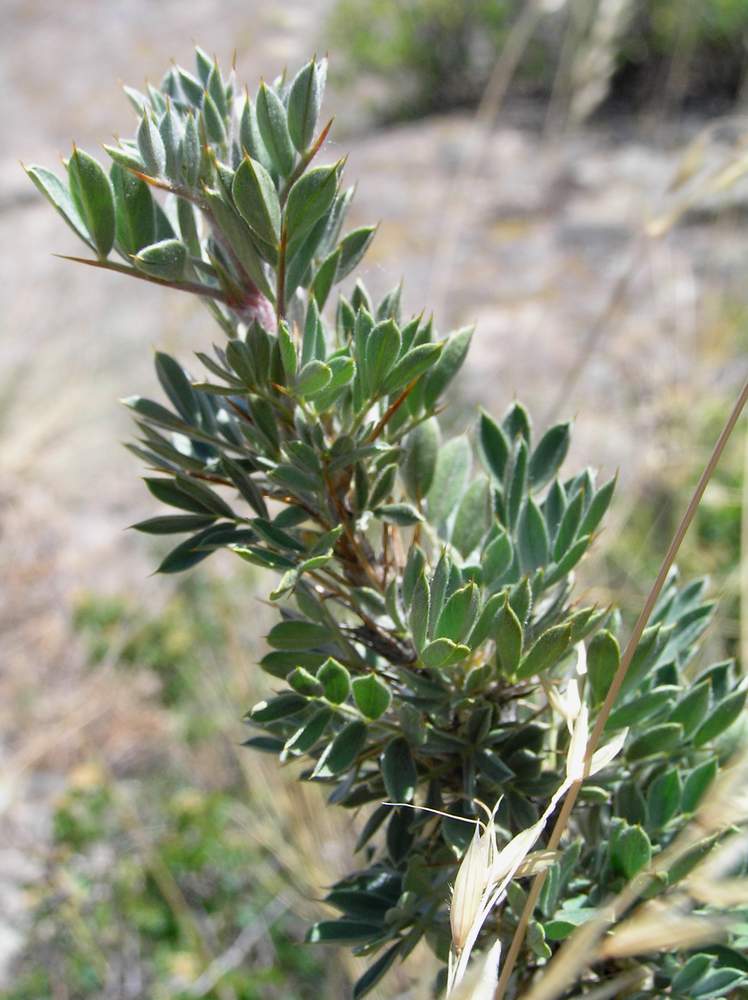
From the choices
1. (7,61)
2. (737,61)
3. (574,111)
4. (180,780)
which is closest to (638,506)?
(574,111)

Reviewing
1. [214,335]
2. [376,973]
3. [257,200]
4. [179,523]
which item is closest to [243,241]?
[257,200]

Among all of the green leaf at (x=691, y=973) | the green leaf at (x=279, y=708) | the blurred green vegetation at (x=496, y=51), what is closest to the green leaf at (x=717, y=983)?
the green leaf at (x=691, y=973)

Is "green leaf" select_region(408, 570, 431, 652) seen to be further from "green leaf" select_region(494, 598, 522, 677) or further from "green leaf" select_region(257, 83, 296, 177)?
"green leaf" select_region(257, 83, 296, 177)

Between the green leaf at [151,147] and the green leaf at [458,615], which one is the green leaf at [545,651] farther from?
the green leaf at [151,147]

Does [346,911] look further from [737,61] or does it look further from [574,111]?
[737,61]

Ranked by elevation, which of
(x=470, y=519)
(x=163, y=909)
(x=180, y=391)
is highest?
(x=180, y=391)

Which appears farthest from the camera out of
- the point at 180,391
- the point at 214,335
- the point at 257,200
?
the point at 214,335

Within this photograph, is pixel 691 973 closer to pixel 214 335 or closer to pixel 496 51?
pixel 214 335
